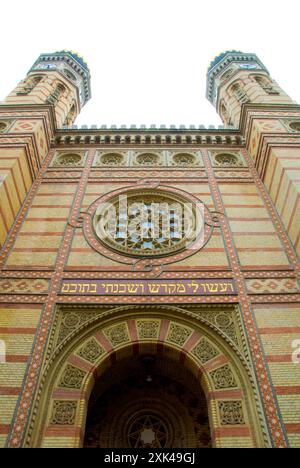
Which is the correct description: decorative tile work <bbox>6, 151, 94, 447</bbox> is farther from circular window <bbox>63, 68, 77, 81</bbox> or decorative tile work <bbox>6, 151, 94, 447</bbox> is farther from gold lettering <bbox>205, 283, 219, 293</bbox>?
circular window <bbox>63, 68, 77, 81</bbox>

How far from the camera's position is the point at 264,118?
32.8 ft

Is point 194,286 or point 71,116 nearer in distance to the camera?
point 194,286

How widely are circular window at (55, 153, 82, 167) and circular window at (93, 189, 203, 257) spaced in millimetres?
2153

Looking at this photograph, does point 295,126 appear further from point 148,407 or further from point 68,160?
point 148,407

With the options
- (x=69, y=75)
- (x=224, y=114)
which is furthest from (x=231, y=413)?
(x=69, y=75)

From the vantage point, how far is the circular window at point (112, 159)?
10.1m

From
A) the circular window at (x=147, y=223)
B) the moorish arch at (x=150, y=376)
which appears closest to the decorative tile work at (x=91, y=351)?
the moorish arch at (x=150, y=376)

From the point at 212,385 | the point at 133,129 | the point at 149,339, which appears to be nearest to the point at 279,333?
the point at 212,385

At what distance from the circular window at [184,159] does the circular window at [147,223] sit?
157 centimetres

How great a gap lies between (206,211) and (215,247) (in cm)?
122

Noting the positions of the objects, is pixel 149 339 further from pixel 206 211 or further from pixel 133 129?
pixel 133 129

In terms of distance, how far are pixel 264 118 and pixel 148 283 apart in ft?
20.3

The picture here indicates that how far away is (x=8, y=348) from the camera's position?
18.1ft
